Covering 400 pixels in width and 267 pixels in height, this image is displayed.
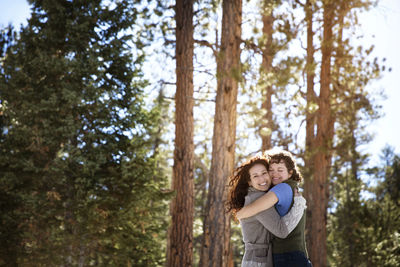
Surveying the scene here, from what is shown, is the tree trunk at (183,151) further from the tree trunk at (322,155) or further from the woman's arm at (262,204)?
the woman's arm at (262,204)

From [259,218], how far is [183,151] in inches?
233

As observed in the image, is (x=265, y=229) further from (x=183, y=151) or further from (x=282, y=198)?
(x=183, y=151)

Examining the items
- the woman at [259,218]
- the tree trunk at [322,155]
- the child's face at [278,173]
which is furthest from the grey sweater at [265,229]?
the tree trunk at [322,155]

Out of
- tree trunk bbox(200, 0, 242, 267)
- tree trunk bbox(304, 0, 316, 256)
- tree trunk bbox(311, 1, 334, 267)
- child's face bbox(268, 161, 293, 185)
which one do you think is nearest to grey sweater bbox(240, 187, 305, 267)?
child's face bbox(268, 161, 293, 185)

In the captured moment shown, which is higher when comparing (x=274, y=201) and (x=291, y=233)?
(x=274, y=201)

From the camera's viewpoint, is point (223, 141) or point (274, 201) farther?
point (223, 141)

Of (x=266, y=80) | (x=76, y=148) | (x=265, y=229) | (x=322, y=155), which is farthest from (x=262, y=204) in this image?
(x=322, y=155)

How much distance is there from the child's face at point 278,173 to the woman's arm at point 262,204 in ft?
1.09

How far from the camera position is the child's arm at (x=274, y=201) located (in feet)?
12.4

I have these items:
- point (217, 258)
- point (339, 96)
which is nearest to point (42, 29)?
point (217, 258)

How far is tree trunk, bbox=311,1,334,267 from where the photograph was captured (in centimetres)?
1275

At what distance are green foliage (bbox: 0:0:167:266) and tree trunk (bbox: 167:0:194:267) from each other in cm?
61

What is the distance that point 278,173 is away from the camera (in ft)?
13.6

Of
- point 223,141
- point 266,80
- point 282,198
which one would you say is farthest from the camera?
point 266,80
